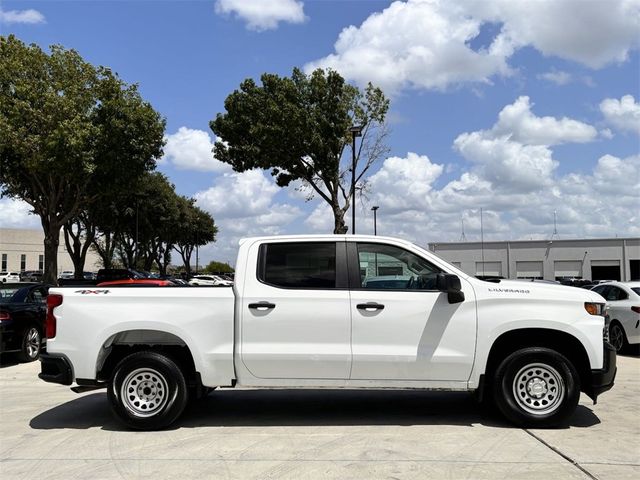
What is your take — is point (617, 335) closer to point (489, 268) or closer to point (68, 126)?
point (68, 126)

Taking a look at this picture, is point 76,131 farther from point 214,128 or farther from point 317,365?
point 317,365

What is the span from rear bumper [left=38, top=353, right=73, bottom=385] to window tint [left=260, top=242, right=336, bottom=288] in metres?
2.27

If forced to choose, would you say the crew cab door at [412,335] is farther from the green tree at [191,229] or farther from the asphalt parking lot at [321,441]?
the green tree at [191,229]

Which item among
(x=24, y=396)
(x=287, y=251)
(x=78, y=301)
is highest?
(x=287, y=251)

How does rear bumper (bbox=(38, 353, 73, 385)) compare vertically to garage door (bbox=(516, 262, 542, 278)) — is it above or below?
below

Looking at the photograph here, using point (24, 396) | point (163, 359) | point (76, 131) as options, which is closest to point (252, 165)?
point (76, 131)

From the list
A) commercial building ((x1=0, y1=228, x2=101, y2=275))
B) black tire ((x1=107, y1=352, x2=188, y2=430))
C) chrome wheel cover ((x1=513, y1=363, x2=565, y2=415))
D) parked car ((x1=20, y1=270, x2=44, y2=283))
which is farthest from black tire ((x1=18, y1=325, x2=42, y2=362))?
commercial building ((x1=0, y1=228, x2=101, y2=275))

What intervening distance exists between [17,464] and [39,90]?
74.8 feet

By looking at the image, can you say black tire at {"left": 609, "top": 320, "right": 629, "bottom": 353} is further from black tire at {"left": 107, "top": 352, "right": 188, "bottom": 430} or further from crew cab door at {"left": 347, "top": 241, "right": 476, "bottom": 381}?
black tire at {"left": 107, "top": 352, "right": 188, "bottom": 430}

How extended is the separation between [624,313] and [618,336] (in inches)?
24.0

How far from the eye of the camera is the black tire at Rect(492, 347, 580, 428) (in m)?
6.10

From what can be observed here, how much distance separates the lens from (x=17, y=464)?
5.25m

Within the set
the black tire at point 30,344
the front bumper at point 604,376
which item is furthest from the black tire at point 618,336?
the black tire at point 30,344

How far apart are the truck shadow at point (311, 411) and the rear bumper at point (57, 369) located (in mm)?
650
